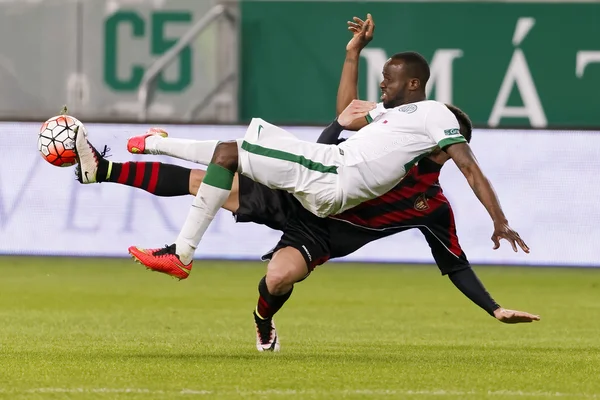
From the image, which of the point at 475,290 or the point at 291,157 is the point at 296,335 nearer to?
the point at 475,290

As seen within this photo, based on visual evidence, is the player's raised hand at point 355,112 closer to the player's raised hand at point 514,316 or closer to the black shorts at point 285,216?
the black shorts at point 285,216

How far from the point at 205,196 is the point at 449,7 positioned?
12.0 m

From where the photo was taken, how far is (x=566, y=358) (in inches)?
310

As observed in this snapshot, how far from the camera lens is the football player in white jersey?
23.6 ft

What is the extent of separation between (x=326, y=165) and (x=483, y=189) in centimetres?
85

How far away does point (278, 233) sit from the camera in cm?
1424

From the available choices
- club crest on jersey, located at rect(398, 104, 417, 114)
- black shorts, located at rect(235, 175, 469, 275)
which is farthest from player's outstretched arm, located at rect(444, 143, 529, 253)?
black shorts, located at rect(235, 175, 469, 275)

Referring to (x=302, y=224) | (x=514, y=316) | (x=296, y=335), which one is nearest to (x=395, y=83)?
(x=302, y=224)

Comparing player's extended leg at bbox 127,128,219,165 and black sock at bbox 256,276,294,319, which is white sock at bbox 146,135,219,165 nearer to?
A: player's extended leg at bbox 127,128,219,165

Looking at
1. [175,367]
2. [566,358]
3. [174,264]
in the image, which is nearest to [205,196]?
[174,264]

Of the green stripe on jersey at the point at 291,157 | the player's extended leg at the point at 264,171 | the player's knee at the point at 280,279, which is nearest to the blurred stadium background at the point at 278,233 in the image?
the player's knee at the point at 280,279

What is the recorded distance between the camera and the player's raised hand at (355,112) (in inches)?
319

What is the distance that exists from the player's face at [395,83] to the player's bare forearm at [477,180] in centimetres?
66

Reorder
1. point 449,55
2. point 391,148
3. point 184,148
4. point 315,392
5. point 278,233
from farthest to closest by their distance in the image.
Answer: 1. point 449,55
2. point 278,233
3. point 184,148
4. point 391,148
5. point 315,392
